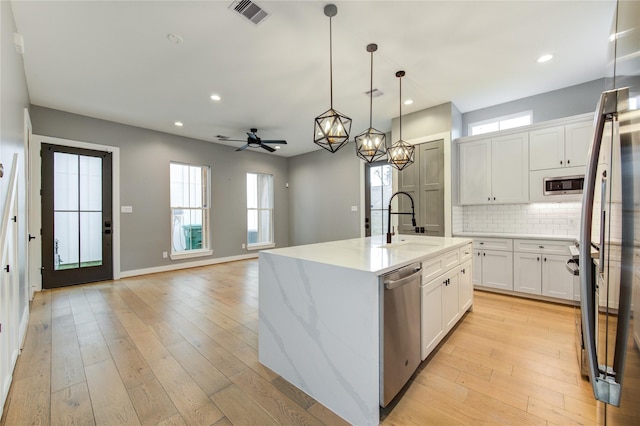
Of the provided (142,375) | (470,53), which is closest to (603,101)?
→ (470,53)

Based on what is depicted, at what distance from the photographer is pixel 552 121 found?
11.9 ft

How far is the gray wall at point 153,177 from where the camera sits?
4.67 m

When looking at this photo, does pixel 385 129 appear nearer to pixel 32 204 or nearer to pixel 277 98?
pixel 277 98

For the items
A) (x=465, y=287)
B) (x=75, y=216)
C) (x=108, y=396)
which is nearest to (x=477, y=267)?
(x=465, y=287)

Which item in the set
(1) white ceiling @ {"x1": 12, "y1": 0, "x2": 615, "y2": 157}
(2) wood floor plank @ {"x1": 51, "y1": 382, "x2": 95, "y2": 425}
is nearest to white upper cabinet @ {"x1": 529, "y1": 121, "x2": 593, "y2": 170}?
(1) white ceiling @ {"x1": 12, "y1": 0, "x2": 615, "y2": 157}

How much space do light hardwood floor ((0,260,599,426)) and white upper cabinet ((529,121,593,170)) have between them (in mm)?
1914

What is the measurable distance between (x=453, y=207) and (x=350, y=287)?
11.2 ft

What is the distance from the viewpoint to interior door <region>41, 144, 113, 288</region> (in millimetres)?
4301

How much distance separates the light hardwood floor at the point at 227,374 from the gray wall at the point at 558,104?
2.72 meters

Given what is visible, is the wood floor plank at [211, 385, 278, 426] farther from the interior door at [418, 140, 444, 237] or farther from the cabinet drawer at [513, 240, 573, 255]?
the cabinet drawer at [513, 240, 573, 255]

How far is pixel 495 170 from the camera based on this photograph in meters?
4.10

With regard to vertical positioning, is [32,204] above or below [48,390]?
above

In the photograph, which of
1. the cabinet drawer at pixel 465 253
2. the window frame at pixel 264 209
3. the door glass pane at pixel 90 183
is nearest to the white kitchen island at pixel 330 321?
the cabinet drawer at pixel 465 253

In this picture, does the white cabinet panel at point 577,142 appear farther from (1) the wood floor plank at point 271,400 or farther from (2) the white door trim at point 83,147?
(2) the white door trim at point 83,147
